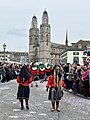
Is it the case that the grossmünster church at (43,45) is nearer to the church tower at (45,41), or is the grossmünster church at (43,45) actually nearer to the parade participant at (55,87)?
the church tower at (45,41)

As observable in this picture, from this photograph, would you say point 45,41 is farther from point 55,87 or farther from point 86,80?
point 55,87

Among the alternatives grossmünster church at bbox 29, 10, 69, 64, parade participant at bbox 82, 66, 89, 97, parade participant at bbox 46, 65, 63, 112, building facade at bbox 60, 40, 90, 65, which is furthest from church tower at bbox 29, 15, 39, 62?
parade participant at bbox 46, 65, 63, 112

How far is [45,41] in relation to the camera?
18388 centimetres

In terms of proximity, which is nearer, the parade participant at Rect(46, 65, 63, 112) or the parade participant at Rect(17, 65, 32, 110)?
the parade participant at Rect(46, 65, 63, 112)

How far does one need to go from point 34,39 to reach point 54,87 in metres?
187

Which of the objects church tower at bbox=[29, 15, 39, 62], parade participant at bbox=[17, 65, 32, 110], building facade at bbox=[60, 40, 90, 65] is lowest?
parade participant at bbox=[17, 65, 32, 110]

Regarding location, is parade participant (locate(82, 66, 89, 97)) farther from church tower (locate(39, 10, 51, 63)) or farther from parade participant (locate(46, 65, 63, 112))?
church tower (locate(39, 10, 51, 63))

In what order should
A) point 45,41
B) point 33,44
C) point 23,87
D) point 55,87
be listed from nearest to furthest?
point 55,87 < point 23,87 < point 45,41 < point 33,44

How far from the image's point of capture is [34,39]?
198m

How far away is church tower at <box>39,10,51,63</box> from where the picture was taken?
182625 millimetres

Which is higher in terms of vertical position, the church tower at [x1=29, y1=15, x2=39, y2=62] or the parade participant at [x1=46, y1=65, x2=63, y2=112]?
the church tower at [x1=29, y1=15, x2=39, y2=62]

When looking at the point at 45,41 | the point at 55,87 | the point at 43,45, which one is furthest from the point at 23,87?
the point at 45,41

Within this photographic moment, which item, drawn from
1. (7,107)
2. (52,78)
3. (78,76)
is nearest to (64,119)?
(52,78)

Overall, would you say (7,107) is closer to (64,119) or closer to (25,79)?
(25,79)
